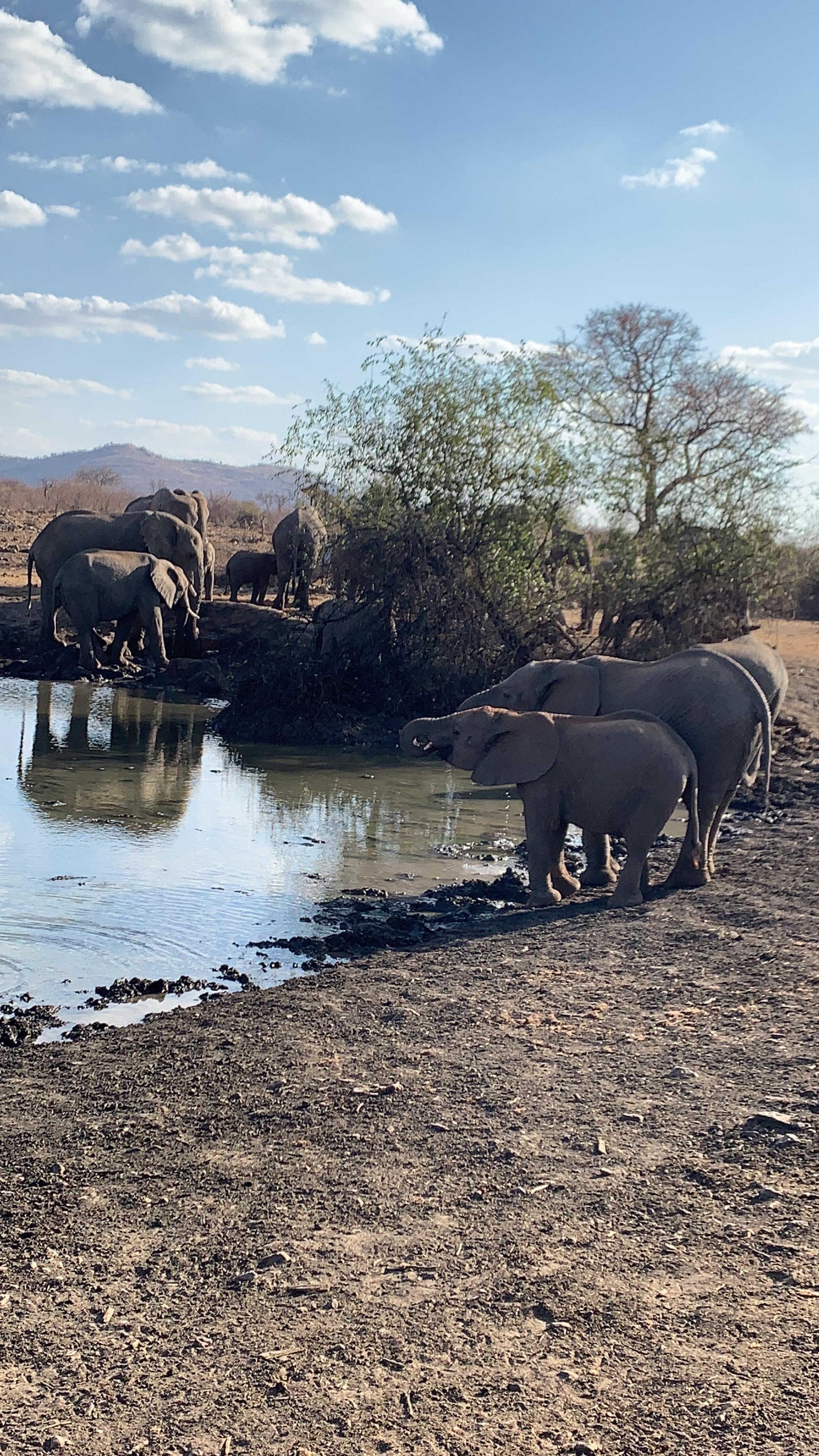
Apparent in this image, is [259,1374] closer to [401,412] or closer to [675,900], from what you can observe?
[675,900]

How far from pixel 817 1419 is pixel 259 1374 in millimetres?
1460

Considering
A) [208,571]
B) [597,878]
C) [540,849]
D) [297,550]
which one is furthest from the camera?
[208,571]

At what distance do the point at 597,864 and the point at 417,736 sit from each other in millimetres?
1755

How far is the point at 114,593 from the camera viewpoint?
858 inches

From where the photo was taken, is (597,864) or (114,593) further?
(114,593)

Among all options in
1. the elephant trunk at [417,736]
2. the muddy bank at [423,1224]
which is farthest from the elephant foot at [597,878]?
the muddy bank at [423,1224]

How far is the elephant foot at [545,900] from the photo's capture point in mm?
9609

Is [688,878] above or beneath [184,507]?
beneath

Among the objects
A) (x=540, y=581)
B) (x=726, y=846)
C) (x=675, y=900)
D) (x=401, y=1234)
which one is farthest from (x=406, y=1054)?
(x=540, y=581)

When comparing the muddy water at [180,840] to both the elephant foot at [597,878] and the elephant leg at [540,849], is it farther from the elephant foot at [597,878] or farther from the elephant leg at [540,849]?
the elephant leg at [540,849]

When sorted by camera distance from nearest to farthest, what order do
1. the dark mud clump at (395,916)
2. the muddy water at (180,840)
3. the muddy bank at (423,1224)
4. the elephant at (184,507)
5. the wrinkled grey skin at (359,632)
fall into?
the muddy bank at (423,1224), the muddy water at (180,840), the dark mud clump at (395,916), the wrinkled grey skin at (359,632), the elephant at (184,507)

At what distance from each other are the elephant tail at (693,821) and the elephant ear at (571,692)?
1.29 m

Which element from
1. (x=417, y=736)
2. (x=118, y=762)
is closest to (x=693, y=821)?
(x=417, y=736)

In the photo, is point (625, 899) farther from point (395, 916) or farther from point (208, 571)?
point (208, 571)
